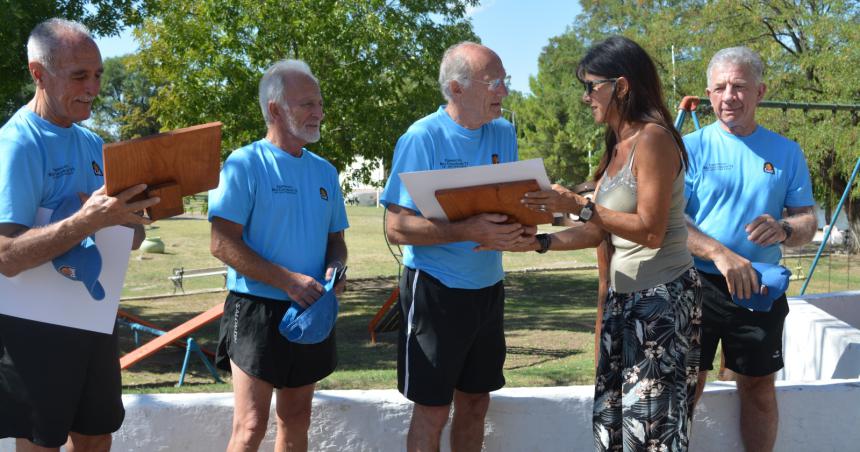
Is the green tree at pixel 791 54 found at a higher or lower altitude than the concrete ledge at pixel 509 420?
higher

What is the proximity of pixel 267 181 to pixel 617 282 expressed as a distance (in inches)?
61.1

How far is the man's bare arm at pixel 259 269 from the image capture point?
3494mm

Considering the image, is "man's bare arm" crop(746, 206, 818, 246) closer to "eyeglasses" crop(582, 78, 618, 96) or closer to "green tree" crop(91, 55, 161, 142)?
"eyeglasses" crop(582, 78, 618, 96)

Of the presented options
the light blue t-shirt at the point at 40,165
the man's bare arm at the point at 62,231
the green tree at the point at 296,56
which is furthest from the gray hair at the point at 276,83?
the green tree at the point at 296,56

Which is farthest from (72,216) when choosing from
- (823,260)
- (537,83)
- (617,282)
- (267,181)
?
(537,83)

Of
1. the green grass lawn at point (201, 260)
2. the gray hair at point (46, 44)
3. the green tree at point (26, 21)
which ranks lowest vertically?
the green grass lawn at point (201, 260)

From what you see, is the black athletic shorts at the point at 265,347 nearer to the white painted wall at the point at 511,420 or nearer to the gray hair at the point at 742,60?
the white painted wall at the point at 511,420

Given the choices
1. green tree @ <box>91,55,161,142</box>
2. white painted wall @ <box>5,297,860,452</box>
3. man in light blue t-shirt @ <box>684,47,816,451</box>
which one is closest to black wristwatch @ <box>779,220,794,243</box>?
man in light blue t-shirt @ <box>684,47,816,451</box>

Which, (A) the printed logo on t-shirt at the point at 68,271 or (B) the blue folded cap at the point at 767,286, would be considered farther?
(B) the blue folded cap at the point at 767,286

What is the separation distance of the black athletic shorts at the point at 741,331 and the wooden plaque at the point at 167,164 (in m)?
2.52

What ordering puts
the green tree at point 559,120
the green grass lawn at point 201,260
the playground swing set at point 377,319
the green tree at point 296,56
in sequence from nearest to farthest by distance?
the playground swing set at point 377,319, the green tree at point 296,56, the green grass lawn at point 201,260, the green tree at point 559,120

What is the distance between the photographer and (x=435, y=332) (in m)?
3.64

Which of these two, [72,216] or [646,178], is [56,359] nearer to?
[72,216]

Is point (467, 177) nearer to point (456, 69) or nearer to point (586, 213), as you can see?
point (586, 213)
